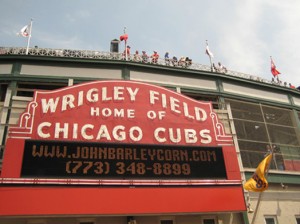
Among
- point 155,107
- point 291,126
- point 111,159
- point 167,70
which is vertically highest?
point 167,70

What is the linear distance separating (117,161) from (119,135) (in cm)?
145

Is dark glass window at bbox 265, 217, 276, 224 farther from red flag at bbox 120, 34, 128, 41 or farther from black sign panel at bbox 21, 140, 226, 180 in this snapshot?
red flag at bbox 120, 34, 128, 41

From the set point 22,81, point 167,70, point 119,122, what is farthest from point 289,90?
point 22,81

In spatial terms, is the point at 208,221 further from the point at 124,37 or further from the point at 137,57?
the point at 124,37

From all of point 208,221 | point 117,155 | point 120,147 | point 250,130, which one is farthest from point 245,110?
point 117,155

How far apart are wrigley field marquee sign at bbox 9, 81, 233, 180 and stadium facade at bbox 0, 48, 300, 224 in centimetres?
5

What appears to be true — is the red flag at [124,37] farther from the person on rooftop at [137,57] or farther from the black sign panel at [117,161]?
the black sign panel at [117,161]

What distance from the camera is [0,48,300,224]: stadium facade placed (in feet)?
43.2

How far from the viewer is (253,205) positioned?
16.9 meters

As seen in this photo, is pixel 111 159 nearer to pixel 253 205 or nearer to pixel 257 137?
pixel 253 205

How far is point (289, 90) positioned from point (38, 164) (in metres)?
17.4

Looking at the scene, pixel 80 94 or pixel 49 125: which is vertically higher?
pixel 80 94

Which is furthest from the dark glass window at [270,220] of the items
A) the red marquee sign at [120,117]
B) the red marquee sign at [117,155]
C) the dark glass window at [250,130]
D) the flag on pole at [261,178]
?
the dark glass window at [250,130]

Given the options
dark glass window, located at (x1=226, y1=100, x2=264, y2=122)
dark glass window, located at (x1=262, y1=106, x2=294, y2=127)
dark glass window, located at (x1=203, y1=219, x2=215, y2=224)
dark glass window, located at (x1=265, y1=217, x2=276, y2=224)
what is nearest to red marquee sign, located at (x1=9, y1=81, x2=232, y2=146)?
dark glass window, located at (x1=203, y1=219, x2=215, y2=224)
